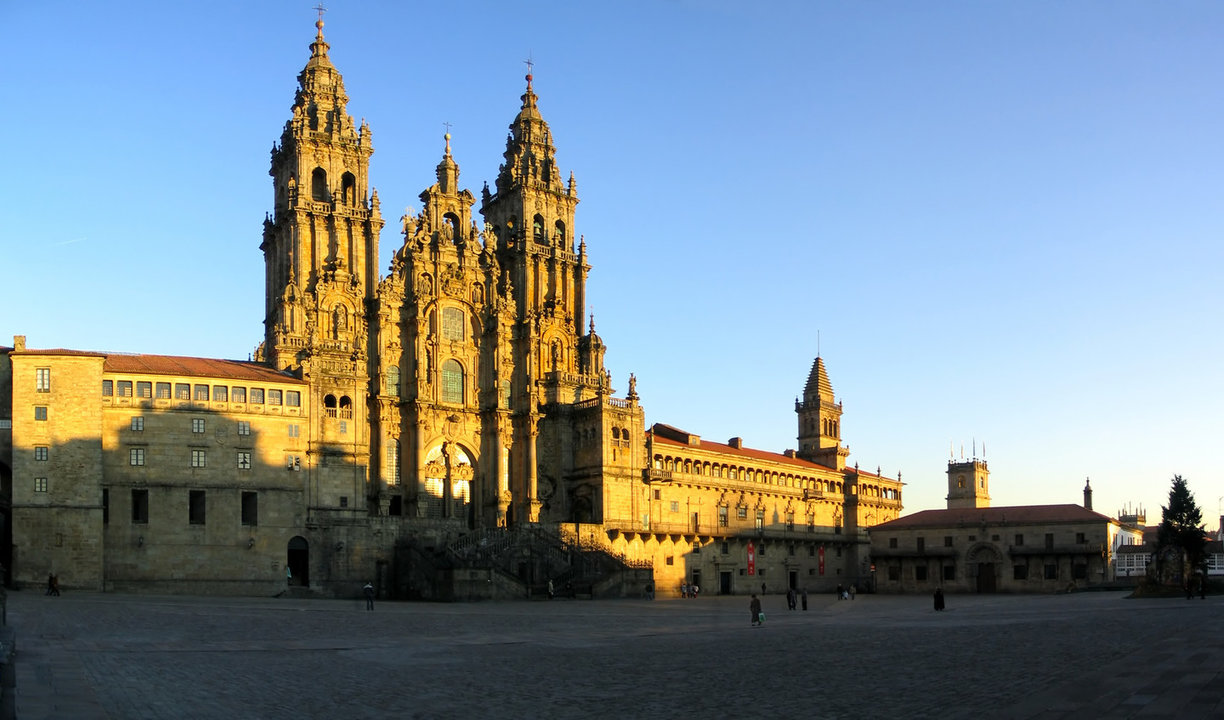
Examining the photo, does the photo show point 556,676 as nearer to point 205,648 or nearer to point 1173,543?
point 205,648

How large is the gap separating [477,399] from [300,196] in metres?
19.7

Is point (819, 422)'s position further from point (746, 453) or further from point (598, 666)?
point (598, 666)

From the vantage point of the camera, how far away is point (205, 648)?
110 ft

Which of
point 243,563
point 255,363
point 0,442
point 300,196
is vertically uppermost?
point 300,196

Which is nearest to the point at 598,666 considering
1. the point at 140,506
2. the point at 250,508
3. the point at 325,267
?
the point at 250,508

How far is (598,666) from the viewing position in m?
30.1

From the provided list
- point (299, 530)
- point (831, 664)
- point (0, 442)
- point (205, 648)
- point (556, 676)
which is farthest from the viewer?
point (299, 530)

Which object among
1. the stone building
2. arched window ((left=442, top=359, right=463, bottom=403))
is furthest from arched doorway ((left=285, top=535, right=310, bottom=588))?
the stone building

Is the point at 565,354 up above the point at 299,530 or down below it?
above

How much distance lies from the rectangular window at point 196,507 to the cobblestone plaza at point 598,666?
1743 cm

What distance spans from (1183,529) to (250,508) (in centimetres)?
5656

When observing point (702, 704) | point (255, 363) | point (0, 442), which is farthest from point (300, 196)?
point (702, 704)

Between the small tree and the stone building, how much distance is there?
28.6 meters

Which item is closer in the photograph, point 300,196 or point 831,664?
point 831,664
